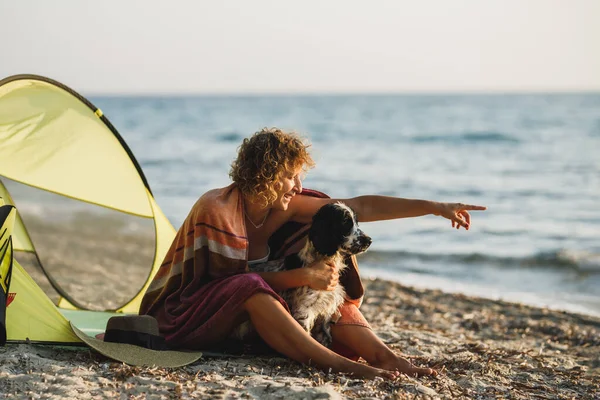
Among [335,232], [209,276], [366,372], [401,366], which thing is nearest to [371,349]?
[401,366]

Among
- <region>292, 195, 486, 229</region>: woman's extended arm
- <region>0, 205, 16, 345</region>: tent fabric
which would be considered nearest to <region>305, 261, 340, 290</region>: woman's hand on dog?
<region>292, 195, 486, 229</region>: woman's extended arm

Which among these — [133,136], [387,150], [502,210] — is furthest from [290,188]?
[133,136]

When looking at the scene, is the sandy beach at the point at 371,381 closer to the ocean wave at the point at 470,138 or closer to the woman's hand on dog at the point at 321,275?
the woman's hand on dog at the point at 321,275

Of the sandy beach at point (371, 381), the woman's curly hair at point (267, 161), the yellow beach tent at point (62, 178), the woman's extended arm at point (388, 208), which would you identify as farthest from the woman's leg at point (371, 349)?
the yellow beach tent at point (62, 178)

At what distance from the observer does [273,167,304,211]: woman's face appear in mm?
3789

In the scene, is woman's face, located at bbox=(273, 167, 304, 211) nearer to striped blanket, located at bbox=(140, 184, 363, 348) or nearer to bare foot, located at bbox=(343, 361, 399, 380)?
striped blanket, located at bbox=(140, 184, 363, 348)

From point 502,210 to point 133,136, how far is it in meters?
17.4

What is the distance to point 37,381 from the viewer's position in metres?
3.24

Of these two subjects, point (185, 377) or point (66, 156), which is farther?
point (66, 156)

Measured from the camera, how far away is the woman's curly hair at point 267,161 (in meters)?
3.72

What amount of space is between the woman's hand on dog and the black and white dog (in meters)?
0.03

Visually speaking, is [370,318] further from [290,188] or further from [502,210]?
[502,210]

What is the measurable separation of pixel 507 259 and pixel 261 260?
5.27 meters

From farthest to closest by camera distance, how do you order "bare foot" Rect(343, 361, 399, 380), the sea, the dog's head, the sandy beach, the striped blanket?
the sea → the dog's head → the striped blanket → "bare foot" Rect(343, 361, 399, 380) → the sandy beach
